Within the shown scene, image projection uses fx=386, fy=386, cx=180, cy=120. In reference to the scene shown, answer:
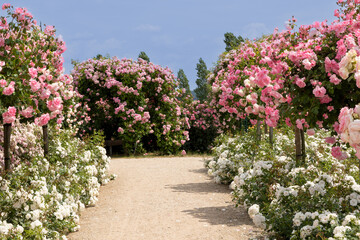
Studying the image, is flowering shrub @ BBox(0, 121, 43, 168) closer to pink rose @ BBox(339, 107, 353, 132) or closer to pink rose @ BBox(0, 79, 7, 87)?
pink rose @ BBox(0, 79, 7, 87)

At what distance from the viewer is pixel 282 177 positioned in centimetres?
525

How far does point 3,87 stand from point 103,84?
33.8ft

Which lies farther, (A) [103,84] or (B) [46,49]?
(A) [103,84]

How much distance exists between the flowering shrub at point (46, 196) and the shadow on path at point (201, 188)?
1.62 metres

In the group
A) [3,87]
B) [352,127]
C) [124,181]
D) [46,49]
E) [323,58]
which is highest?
[46,49]

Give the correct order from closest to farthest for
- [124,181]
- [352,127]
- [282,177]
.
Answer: [352,127]
[282,177]
[124,181]

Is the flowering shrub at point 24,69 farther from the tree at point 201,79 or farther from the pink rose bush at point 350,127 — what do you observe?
the tree at point 201,79

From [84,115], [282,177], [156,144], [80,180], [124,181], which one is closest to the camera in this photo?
[282,177]

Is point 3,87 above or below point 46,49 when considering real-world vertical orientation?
below

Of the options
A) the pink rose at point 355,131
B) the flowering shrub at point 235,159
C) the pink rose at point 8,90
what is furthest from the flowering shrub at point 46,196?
the pink rose at point 355,131

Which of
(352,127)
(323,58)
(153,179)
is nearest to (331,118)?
(323,58)

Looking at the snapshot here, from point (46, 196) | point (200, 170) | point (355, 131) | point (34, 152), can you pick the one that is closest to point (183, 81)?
point (200, 170)

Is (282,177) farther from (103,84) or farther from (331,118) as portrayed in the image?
(103,84)

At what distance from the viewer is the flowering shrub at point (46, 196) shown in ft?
13.4
